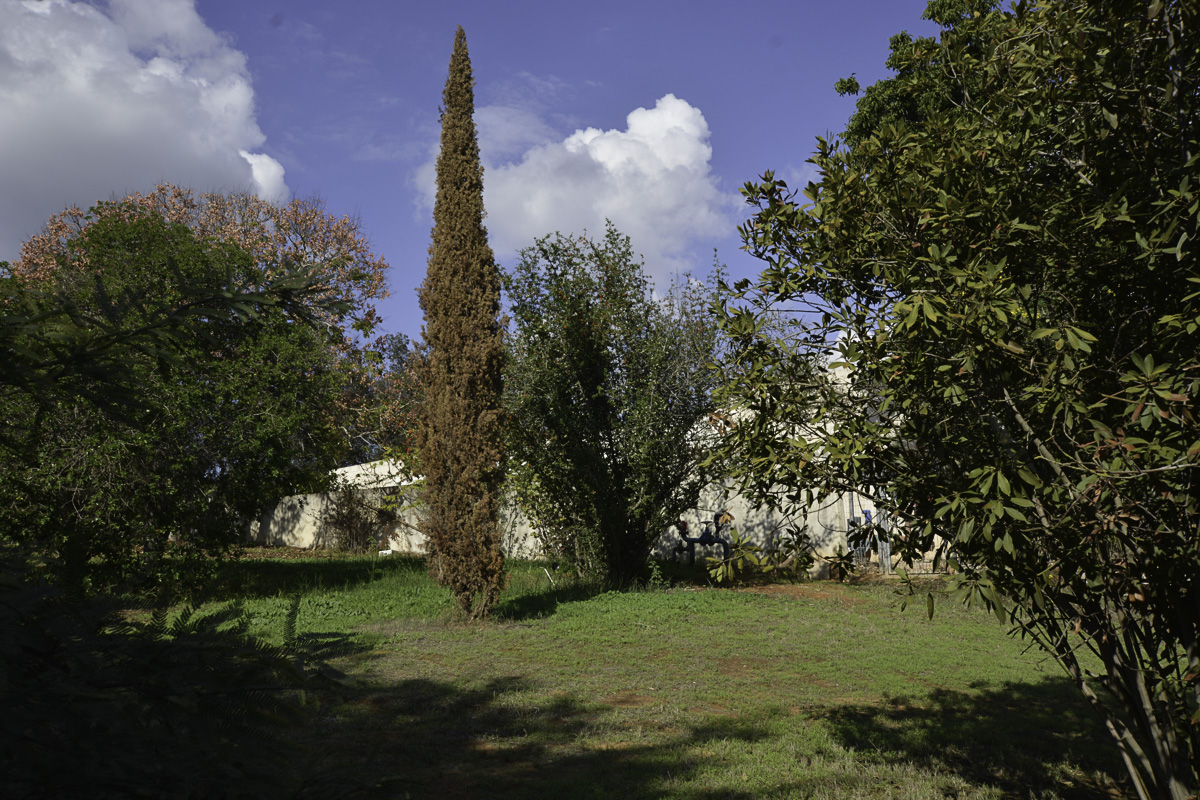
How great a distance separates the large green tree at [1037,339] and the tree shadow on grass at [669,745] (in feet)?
3.56

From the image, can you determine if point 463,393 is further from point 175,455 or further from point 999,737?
point 999,737

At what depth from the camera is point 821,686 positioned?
696 cm

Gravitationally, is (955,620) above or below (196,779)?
below

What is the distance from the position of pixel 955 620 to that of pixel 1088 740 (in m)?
4.97

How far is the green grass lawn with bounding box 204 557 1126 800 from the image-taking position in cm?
455

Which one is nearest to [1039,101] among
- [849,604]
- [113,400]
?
[113,400]

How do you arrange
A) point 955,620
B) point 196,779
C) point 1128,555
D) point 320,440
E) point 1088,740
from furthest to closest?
point 320,440 → point 955,620 → point 1088,740 → point 1128,555 → point 196,779

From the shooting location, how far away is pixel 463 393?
31.9 feet

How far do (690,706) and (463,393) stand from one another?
5.09 meters

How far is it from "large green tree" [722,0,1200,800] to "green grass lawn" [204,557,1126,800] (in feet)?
4.79

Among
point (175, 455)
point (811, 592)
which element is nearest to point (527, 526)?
point (811, 592)

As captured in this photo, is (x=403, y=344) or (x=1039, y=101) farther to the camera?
(x=403, y=344)

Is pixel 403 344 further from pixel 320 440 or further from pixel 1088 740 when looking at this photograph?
pixel 1088 740

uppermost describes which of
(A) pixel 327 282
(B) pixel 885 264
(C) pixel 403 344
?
(C) pixel 403 344
